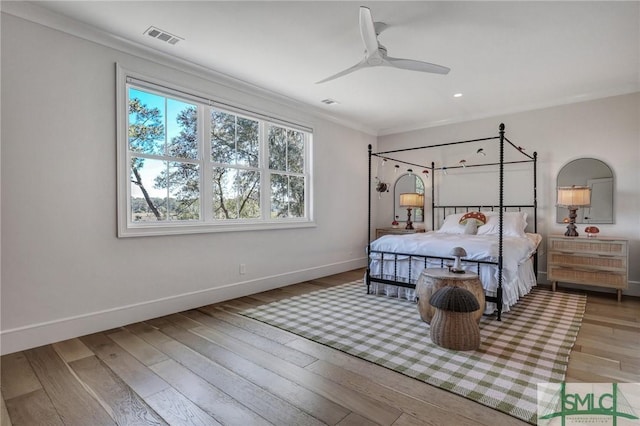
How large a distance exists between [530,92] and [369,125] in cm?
266

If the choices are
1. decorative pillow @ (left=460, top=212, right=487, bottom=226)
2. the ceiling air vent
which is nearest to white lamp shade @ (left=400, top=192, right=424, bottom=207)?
decorative pillow @ (left=460, top=212, right=487, bottom=226)

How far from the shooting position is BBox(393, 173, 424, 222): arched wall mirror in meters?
6.11

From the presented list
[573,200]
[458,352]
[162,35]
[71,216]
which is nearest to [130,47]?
[162,35]

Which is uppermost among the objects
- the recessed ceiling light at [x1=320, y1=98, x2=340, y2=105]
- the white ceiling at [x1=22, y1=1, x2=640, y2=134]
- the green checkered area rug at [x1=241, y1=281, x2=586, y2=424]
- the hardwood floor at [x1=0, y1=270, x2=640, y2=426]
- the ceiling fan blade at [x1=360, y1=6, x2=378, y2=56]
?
the recessed ceiling light at [x1=320, y1=98, x2=340, y2=105]

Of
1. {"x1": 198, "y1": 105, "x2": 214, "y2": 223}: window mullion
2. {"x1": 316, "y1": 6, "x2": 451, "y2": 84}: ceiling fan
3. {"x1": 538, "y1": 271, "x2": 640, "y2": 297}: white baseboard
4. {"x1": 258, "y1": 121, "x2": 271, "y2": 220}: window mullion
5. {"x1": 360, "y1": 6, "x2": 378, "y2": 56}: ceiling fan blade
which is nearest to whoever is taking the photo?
{"x1": 360, "y1": 6, "x2": 378, "y2": 56}: ceiling fan blade

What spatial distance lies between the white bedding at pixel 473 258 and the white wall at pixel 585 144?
840 millimetres

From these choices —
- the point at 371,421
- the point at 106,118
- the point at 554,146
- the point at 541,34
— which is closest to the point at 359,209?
the point at 554,146

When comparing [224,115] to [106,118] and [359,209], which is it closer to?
[106,118]

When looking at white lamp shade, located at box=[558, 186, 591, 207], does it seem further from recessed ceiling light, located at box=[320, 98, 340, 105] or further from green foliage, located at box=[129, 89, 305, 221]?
green foliage, located at box=[129, 89, 305, 221]

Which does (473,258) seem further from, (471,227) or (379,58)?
(379,58)

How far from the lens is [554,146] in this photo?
4.79 meters

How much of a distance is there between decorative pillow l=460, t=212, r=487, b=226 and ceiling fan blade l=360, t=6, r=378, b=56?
3.10m

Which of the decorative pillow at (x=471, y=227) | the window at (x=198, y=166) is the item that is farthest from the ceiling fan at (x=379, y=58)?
the decorative pillow at (x=471, y=227)

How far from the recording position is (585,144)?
4562 mm
